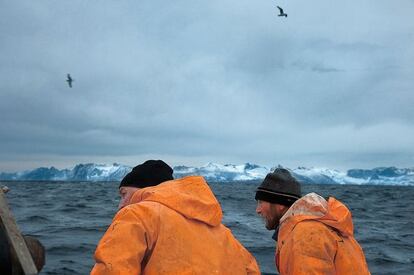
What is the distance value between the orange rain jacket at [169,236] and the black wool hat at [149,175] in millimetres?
256

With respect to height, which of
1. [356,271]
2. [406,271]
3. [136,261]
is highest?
[136,261]

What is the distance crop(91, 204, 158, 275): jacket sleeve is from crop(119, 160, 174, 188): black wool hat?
2.05 feet

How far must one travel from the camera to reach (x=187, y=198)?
11.3 feet

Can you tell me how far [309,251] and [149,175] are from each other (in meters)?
1.51

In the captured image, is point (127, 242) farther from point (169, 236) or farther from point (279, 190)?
point (279, 190)

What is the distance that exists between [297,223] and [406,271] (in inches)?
408

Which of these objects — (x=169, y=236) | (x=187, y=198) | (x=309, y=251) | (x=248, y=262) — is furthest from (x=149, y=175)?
(x=309, y=251)

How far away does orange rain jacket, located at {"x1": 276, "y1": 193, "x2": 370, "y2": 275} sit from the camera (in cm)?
406

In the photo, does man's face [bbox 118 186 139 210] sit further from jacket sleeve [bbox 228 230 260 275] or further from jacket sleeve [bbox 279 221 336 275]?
jacket sleeve [bbox 279 221 336 275]

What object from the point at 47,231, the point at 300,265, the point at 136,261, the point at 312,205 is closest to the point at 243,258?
the point at 300,265

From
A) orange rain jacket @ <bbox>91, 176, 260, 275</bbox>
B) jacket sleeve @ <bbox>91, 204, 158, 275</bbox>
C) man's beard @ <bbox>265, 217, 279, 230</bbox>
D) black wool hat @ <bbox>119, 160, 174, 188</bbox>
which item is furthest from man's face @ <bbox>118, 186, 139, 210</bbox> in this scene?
man's beard @ <bbox>265, 217, 279, 230</bbox>

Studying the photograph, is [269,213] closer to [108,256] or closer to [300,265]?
[300,265]

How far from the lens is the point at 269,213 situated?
16.0ft

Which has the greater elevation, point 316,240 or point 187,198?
point 187,198
